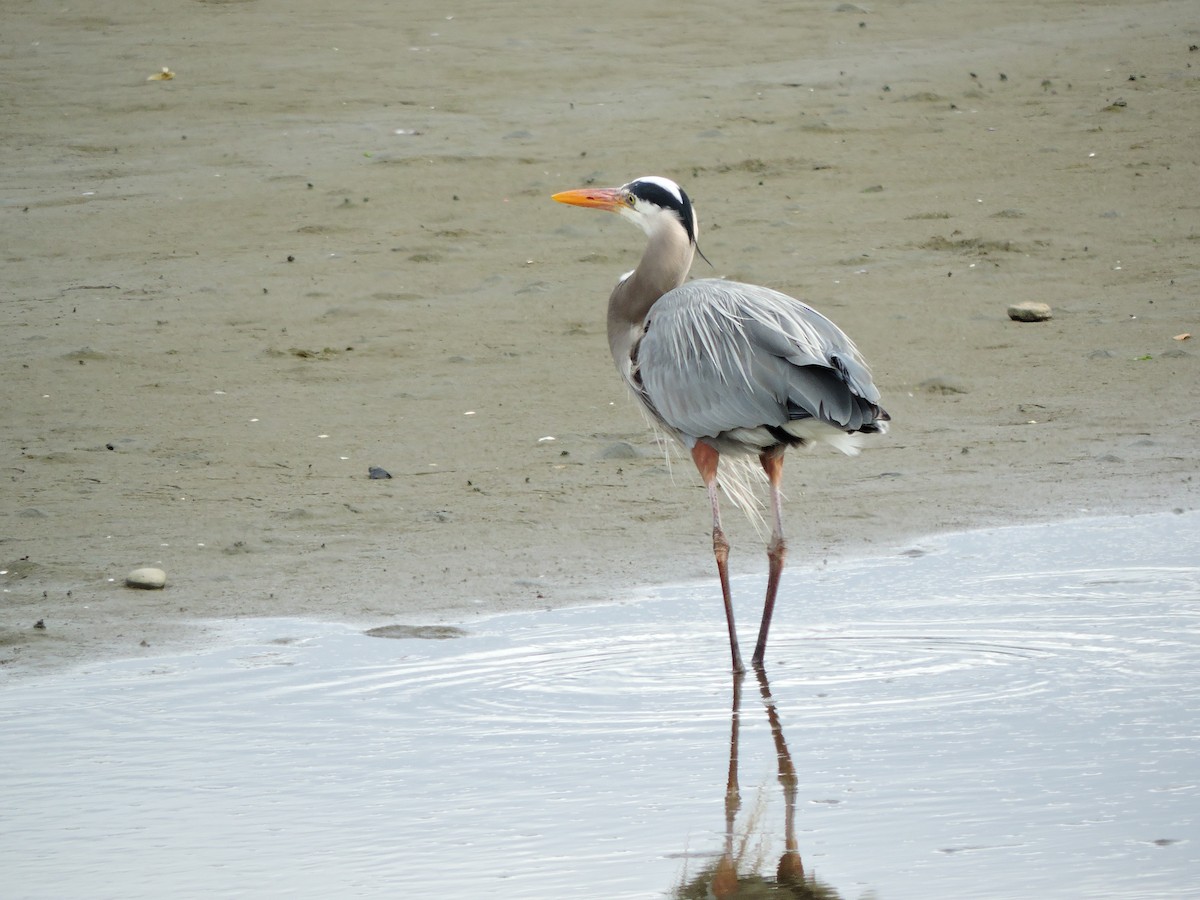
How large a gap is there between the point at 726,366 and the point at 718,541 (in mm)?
615

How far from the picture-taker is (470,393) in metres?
9.14

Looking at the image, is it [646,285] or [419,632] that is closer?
[419,632]

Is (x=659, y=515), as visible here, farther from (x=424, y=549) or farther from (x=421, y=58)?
(x=421, y=58)

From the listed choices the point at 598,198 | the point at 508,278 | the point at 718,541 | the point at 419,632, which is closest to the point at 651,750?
the point at 718,541

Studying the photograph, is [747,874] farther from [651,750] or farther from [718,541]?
[718,541]

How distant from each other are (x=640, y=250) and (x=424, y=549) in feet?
14.9

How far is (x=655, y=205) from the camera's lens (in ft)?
22.2

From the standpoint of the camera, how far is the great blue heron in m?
5.88

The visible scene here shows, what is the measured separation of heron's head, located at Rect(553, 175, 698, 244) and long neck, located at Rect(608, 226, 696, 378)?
0.03 meters

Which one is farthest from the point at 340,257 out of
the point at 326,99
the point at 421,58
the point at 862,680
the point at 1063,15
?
the point at 1063,15

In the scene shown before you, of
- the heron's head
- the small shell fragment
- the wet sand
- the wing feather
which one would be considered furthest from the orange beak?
the small shell fragment

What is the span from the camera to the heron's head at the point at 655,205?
672 cm

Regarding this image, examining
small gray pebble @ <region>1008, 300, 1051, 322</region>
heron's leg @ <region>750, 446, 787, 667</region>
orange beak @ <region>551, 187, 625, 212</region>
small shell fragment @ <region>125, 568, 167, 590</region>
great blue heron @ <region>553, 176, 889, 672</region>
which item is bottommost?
small shell fragment @ <region>125, 568, 167, 590</region>

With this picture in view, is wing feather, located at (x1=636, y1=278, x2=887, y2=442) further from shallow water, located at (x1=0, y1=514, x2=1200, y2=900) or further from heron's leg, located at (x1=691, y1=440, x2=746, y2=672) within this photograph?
shallow water, located at (x1=0, y1=514, x2=1200, y2=900)
